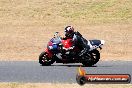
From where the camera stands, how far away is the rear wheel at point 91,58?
69.3ft

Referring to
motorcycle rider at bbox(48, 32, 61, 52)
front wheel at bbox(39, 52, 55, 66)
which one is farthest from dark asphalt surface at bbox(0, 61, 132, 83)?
motorcycle rider at bbox(48, 32, 61, 52)

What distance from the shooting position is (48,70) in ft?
65.8

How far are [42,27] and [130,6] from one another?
268 inches

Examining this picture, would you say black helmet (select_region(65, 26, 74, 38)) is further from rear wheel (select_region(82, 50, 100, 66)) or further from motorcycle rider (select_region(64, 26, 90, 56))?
rear wheel (select_region(82, 50, 100, 66))

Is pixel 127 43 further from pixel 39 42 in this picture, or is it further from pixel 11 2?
pixel 11 2

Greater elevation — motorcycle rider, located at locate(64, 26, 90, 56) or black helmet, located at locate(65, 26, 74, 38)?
black helmet, located at locate(65, 26, 74, 38)

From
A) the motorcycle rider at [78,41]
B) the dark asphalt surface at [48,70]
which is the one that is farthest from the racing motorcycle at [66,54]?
the dark asphalt surface at [48,70]

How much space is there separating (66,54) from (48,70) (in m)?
1.58

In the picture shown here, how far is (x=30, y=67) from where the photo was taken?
20750 mm

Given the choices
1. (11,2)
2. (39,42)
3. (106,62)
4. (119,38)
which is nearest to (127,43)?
(119,38)

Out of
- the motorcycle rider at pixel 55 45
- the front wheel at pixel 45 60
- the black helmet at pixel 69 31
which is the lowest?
the front wheel at pixel 45 60

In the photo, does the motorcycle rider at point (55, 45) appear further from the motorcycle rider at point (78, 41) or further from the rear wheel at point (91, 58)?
the rear wheel at point (91, 58)

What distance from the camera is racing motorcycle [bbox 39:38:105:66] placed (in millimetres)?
21217

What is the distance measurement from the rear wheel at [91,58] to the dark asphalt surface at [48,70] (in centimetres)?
21
